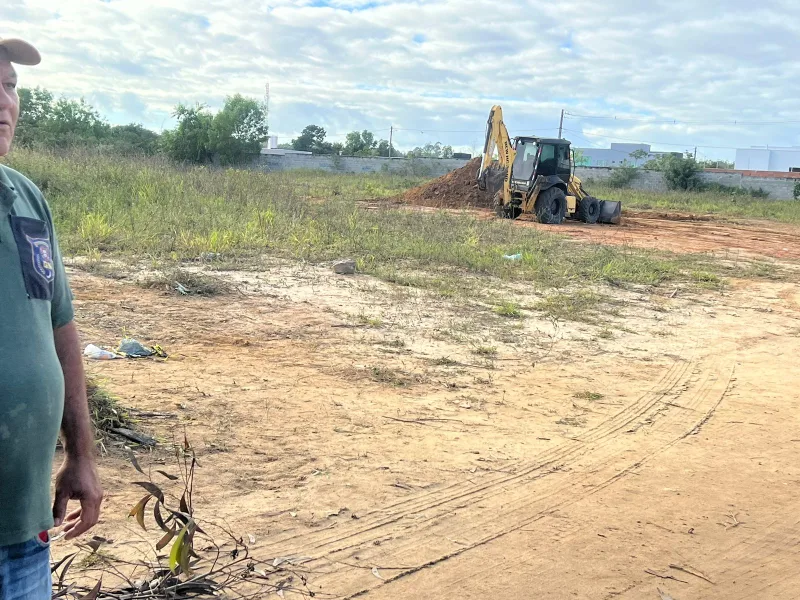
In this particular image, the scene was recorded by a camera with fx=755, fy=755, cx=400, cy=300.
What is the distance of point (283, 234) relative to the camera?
1288cm

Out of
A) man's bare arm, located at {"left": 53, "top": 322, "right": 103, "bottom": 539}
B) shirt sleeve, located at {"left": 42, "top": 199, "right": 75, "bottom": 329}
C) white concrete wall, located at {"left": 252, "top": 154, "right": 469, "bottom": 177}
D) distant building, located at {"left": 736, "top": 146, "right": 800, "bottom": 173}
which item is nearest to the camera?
shirt sleeve, located at {"left": 42, "top": 199, "right": 75, "bottom": 329}

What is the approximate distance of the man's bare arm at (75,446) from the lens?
182 centimetres

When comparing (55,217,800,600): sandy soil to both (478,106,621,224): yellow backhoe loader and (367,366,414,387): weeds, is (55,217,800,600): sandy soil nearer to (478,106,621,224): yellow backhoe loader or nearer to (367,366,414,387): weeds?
(367,366,414,387): weeds

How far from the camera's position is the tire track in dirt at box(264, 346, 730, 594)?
3.49 m

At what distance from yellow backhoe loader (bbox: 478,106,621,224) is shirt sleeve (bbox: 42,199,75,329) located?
63.3 ft

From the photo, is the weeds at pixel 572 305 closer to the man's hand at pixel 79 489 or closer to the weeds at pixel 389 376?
the weeds at pixel 389 376

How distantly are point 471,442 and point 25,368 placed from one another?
362 centimetres

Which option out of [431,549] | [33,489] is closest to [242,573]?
[431,549]

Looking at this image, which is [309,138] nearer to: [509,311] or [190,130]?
[190,130]

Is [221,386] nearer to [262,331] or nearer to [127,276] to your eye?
[262,331]

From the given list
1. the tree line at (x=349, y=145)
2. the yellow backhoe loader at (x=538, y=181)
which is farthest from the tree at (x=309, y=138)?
the yellow backhoe loader at (x=538, y=181)

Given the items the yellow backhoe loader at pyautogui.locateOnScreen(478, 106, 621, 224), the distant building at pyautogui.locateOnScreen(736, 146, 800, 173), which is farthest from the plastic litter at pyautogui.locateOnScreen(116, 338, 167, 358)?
the distant building at pyautogui.locateOnScreen(736, 146, 800, 173)

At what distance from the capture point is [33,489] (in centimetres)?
155

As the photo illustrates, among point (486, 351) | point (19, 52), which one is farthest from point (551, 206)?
point (19, 52)
